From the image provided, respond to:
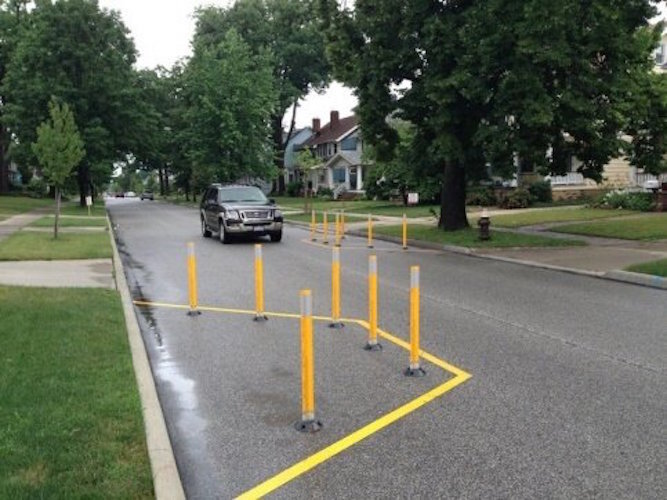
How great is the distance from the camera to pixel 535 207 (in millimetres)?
35375

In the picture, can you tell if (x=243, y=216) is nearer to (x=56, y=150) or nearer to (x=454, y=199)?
(x=56, y=150)

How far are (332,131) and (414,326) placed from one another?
7172 cm

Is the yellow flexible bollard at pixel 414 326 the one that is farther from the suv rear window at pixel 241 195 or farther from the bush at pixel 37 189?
the bush at pixel 37 189

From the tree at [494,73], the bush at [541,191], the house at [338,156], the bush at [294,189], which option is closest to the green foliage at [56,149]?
the tree at [494,73]

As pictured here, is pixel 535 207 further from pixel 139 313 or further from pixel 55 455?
pixel 55 455

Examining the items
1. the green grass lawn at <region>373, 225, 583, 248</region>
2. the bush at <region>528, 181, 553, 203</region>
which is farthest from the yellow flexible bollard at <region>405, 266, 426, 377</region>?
the bush at <region>528, 181, 553, 203</region>

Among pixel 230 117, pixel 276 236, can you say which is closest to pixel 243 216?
pixel 276 236

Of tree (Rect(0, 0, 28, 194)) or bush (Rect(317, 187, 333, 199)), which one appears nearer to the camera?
tree (Rect(0, 0, 28, 194))

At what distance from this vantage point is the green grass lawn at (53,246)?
623 inches

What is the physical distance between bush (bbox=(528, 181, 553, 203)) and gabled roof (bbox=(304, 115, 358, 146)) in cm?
3260

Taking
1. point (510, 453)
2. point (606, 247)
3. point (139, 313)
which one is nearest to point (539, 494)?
point (510, 453)

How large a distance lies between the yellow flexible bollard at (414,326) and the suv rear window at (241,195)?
644 inches

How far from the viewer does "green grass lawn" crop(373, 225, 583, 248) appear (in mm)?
18859

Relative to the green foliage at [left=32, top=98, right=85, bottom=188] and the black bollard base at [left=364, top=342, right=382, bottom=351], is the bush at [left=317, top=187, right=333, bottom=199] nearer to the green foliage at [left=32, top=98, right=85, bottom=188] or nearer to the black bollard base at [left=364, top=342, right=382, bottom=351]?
the green foliage at [left=32, top=98, right=85, bottom=188]
